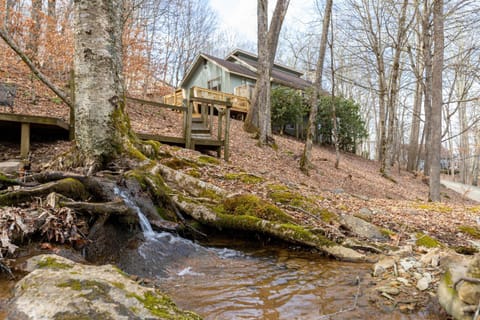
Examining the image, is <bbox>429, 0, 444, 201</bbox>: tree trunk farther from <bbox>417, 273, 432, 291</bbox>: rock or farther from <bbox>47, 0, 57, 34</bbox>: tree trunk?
<bbox>47, 0, 57, 34</bbox>: tree trunk

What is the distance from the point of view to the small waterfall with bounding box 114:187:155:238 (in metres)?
3.96

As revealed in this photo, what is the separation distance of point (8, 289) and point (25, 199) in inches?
52.0

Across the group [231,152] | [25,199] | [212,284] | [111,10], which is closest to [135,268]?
[212,284]

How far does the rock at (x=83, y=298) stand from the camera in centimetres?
176

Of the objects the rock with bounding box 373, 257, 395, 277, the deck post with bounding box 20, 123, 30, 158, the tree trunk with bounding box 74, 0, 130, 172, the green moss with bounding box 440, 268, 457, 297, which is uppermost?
the tree trunk with bounding box 74, 0, 130, 172

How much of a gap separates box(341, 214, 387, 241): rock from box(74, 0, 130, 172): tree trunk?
394 centimetres

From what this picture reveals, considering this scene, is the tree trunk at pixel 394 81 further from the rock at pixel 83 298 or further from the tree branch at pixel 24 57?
the rock at pixel 83 298

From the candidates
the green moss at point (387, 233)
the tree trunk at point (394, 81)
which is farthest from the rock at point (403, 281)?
the tree trunk at point (394, 81)

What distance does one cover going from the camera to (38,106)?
394 inches

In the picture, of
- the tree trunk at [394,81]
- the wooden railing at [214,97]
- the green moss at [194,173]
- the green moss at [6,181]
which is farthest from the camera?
the wooden railing at [214,97]

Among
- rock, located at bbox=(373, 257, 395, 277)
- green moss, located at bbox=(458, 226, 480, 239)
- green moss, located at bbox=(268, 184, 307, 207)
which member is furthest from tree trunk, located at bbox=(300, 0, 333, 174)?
rock, located at bbox=(373, 257, 395, 277)

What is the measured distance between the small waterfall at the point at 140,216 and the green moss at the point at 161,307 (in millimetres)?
1873

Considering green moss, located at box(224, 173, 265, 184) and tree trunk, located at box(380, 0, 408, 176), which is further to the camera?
tree trunk, located at box(380, 0, 408, 176)

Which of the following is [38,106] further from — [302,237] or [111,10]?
[302,237]
